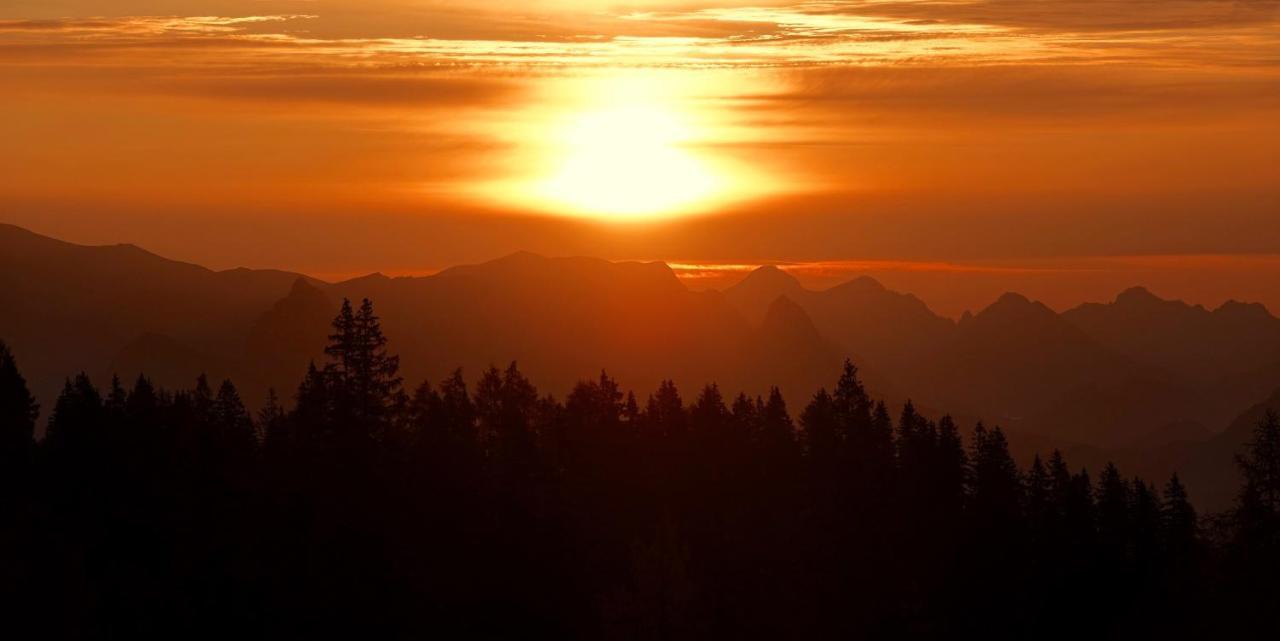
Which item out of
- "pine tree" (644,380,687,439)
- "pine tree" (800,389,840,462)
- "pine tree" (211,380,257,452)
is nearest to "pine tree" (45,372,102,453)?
"pine tree" (211,380,257,452)

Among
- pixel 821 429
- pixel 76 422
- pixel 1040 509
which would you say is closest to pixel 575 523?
pixel 821 429

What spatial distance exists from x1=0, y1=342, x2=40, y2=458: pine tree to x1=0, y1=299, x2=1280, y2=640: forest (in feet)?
0.93

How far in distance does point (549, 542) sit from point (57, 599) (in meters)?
38.5

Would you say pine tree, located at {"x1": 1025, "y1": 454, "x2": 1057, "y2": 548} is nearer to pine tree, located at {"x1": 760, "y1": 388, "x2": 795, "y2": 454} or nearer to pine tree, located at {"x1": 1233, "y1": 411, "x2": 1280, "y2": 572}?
pine tree, located at {"x1": 1233, "y1": 411, "x2": 1280, "y2": 572}

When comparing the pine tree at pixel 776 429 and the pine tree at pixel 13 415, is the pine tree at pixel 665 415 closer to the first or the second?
the pine tree at pixel 776 429

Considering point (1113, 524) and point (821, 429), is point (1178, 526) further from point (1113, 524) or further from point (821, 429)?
point (821, 429)

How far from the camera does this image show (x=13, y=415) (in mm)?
103062

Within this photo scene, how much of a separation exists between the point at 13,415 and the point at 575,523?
119 feet

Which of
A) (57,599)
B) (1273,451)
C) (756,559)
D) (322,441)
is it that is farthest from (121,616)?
(1273,451)

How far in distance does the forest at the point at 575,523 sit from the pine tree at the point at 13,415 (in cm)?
28

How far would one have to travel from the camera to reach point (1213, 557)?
4552 inches

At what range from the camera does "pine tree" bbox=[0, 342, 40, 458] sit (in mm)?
97938

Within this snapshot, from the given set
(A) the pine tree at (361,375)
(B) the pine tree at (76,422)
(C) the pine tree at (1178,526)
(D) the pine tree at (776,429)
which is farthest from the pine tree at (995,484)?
(B) the pine tree at (76,422)

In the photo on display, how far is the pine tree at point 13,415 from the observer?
97.9 meters
